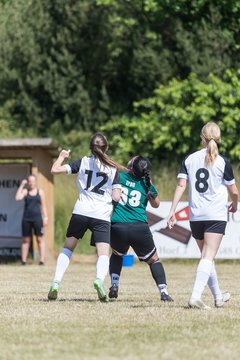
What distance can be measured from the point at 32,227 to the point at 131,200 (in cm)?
1078

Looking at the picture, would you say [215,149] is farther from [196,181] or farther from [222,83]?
[222,83]

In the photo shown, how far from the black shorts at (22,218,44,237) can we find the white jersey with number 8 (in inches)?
473

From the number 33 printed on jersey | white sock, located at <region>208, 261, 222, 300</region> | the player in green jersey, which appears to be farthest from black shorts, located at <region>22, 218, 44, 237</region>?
white sock, located at <region>208, 261, 222, 300</region>

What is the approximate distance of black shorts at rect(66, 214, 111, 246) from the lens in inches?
438

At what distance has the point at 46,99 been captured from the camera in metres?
39.3

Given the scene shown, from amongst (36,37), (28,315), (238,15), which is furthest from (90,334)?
(36,37)

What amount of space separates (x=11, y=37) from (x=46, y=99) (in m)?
2.68

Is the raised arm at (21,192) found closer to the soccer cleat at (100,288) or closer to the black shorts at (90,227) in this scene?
the black shorts at (90,227)

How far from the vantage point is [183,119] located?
32.9m

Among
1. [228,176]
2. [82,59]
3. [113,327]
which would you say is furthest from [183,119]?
[113,327]

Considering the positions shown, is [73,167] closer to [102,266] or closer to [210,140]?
[102,266]

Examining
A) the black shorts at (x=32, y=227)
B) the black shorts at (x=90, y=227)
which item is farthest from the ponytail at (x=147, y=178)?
the black shorts at (x=32, y=227)

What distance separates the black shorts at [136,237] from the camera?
11.7m

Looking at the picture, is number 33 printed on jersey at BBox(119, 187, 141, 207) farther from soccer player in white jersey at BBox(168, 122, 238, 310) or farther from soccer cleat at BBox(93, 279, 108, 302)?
soccer player in white jersey at BBox(168, 122, 238, 310)
